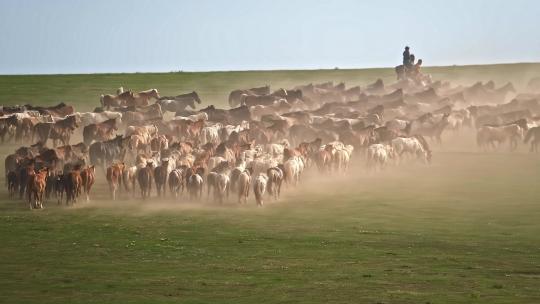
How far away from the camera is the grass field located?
21.0m

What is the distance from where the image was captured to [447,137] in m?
54.9

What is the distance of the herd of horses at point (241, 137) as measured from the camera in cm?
3572

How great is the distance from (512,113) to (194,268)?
34.4 metres

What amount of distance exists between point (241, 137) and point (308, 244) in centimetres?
1989

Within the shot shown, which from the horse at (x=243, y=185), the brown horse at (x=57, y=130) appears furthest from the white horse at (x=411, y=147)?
the brown horse at (x=57, y=130)

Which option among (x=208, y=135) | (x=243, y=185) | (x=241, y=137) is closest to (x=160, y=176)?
(x=243, y=185)

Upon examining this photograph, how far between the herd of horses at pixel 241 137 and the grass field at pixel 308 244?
3.44 ft

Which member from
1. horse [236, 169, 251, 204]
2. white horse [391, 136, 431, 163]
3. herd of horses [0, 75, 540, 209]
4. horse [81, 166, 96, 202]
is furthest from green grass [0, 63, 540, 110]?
horse [236, 169, 251, 204]

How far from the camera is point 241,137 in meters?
46.4

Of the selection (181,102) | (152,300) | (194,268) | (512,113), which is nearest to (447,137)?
(512,113)

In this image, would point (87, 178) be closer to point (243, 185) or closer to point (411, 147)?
point (243, 185)

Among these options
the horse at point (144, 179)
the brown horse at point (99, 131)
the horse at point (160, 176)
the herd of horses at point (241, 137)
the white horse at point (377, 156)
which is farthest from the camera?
the brown horse at point (99, 131)

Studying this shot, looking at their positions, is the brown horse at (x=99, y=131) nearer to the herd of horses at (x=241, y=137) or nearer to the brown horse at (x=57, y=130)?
the herd of horses at (x=241, y=137)

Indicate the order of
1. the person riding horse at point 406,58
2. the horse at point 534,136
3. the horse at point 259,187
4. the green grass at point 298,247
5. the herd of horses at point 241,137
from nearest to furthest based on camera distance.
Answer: the green grass at point 298,247 → the horse at point 259,187 → the herd of horses at point 241,137 → the horse at point 534,136 → the person riding horse at point 406,58
